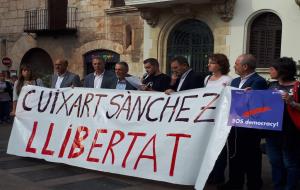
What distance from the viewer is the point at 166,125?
572 centimetres

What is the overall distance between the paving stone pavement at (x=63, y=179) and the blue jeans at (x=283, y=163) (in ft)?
2.62

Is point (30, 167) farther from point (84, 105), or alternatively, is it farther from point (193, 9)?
point (193, 9)

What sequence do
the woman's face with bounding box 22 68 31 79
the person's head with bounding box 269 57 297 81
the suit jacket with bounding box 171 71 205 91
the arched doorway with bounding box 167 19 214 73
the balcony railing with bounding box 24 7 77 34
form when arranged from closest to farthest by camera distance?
the person's head with bounding box 269 57 297 81, the suit jacket with bounding box 171 71 205 91, the woman's face with bounding box 22 68 31 79, the arched doorway with bounding box 167 19 214 73, the balcony railing with bounding box 24 7 77 34

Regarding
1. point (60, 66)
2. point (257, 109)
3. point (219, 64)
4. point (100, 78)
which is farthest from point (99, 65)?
point (257, 109)

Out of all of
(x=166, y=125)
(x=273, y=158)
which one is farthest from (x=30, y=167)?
(x=273, y=158)

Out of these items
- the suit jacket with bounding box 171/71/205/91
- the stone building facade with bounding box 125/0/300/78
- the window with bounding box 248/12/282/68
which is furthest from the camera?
the window with bounding box 248/12/282/68

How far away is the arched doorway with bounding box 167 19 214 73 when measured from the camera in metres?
14.9

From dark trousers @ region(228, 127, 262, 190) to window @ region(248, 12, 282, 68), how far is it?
824 centimetres

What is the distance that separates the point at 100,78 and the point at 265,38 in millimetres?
7630

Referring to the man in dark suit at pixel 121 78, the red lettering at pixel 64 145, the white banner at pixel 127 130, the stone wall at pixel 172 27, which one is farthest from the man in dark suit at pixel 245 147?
the stone wall at pixel 172 27

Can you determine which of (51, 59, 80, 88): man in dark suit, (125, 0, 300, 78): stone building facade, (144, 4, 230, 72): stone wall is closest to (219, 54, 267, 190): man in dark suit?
(51, 59, 80, 88): man in dark suit

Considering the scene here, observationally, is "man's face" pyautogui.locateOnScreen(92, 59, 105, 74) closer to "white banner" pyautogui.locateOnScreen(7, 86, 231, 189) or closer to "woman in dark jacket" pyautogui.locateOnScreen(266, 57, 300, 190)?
"white banner" pyautogui.locateOnScreen(7, 86, 231, 189)

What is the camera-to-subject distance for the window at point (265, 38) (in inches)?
523

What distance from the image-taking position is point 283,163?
5102mm
